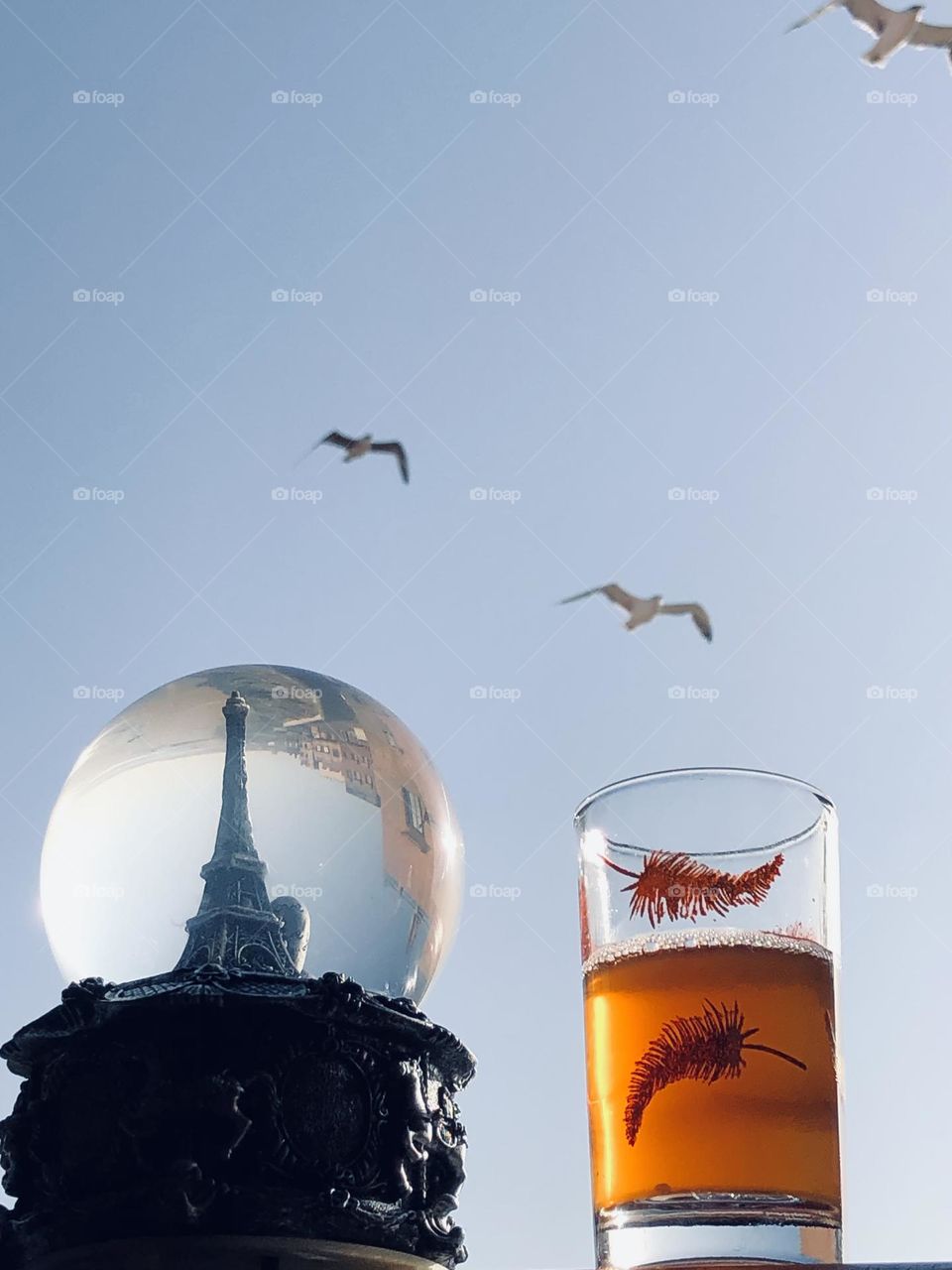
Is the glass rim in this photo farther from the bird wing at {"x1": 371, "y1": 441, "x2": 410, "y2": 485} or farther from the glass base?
the bird wing at {"x1": 371, "y1": 441, "x2": 410, "y2": 485}

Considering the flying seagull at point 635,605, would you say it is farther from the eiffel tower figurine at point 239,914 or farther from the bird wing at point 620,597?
the eiffel tower figurine at point 239,914

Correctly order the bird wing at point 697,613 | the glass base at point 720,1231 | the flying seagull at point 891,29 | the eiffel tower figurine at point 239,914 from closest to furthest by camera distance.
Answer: the glass base at point 720,1231 < the eiffel tower figurine at point 239,914 < the flying seagull at point 891,29 < the bird wing at point 697,613

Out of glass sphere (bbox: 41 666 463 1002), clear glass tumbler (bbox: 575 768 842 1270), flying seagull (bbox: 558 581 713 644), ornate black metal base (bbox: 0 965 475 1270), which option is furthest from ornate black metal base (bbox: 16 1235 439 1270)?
flying seagull (bbox: 558 581 713 644)

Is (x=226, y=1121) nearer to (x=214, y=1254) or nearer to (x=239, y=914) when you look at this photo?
(x=214, y=1254)

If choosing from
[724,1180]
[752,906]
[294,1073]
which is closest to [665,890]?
[752,906]

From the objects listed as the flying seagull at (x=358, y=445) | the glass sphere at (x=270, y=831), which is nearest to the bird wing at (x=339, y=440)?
the flying seagull at (x=358, y=445)
